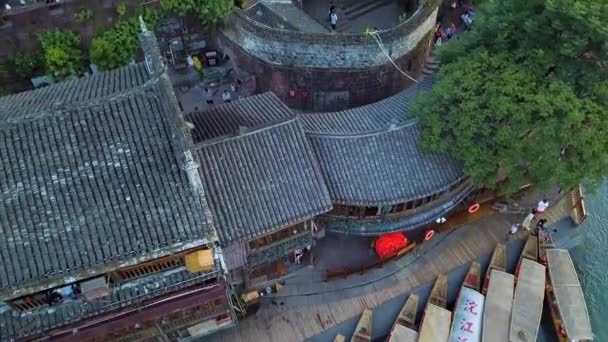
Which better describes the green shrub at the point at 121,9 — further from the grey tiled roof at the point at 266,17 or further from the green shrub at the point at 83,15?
the grey tiled roof at the point at 266,17

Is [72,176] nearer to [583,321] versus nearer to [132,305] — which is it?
[132,305]

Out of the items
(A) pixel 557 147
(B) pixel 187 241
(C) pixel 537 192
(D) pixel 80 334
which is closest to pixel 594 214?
(C) pixel 537 192

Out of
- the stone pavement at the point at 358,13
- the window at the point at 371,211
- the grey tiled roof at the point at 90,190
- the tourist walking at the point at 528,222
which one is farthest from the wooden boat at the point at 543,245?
the grey tiled roof at the point at 90,190

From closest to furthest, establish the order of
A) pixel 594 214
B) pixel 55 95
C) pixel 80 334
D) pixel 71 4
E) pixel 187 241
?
pixel 187 241
pixel 80 334
pixel 55 95
pixel 71 4
pixel 594 214

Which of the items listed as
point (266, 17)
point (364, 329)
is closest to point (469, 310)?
point (364, 329)

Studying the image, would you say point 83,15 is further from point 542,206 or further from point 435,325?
point 542,206

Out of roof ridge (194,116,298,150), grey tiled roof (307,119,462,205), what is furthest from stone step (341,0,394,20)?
roof ridge (194,116,298,150)

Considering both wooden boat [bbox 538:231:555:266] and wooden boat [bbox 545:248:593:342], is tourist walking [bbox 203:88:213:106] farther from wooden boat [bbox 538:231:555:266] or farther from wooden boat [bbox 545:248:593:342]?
wooden boat [bbox 545:248:593:342]
